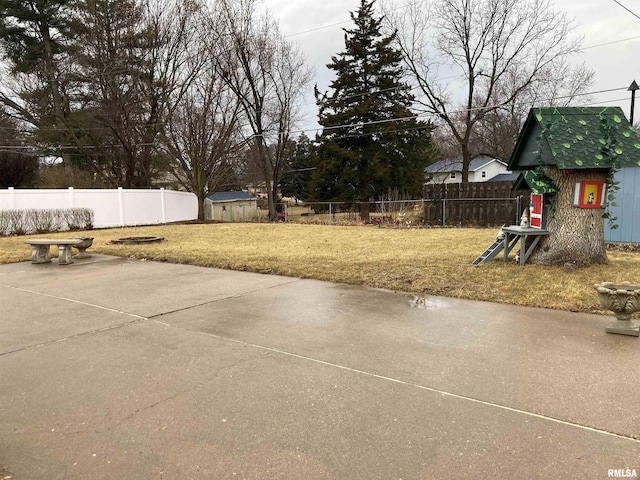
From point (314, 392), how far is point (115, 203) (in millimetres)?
21487

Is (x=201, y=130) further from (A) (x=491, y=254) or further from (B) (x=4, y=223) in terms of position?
(A) (x=491, y=254)

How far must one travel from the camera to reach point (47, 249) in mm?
9883

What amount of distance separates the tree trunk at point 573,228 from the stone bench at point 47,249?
9.52m

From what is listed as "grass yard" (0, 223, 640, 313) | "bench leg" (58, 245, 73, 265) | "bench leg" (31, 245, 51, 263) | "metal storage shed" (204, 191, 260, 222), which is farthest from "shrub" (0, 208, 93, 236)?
"metal storage shed" (204, 191, 260, 222)

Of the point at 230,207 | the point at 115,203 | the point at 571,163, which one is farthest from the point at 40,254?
the point at 230,207

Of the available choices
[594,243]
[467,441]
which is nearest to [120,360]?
[467,441]

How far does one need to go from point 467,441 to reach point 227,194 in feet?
143

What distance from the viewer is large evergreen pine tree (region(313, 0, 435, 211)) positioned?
88.8ft

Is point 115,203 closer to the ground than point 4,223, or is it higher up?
higher up

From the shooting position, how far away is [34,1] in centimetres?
2484

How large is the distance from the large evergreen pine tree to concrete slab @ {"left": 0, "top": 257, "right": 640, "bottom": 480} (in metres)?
22.9

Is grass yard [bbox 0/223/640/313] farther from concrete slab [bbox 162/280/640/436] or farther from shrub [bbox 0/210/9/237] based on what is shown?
shrub [bbox 0/210/9/237]

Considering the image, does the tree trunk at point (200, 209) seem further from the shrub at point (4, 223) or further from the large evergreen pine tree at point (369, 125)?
the shrub at point (4, 223)

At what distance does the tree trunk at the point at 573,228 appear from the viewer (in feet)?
23.3
